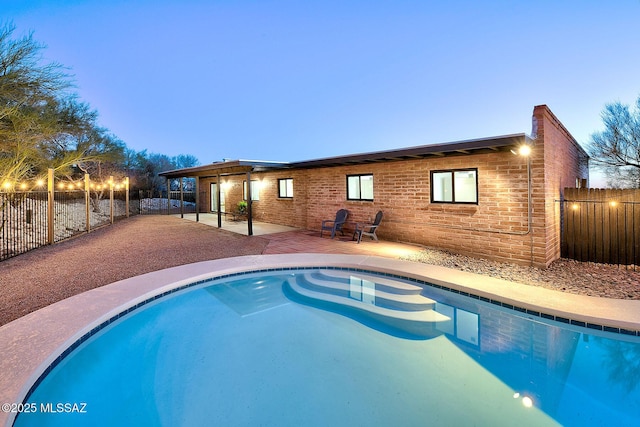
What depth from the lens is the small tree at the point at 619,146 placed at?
12442 mm

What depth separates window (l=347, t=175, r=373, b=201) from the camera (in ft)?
31.1

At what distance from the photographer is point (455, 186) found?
748 cm

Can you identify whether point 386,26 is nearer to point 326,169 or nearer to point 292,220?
point 326,169

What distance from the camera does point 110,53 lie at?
46.9m

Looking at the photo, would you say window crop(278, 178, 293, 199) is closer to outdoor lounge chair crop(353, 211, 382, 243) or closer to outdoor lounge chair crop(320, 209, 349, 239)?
outdoor lounge chair crop(320, 209, 349, 239)

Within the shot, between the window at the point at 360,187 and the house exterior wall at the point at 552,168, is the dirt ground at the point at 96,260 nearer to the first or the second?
the window at the point at 360,187

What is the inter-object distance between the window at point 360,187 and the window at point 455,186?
2112 mm

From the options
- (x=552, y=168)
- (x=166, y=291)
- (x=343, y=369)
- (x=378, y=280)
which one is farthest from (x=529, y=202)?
(x=166, y=291)

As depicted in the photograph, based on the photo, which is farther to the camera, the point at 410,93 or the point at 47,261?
the point at 410,93

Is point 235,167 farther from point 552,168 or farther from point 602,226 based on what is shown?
point 602,226

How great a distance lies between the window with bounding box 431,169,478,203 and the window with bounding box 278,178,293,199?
6290 millimetres

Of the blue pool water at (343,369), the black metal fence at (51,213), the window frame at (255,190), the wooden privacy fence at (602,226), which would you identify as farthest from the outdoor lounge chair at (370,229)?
the black metal fence at (51,213)

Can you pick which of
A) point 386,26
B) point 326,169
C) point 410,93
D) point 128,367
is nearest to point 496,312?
point 128,367

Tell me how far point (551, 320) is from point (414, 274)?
203 cm
